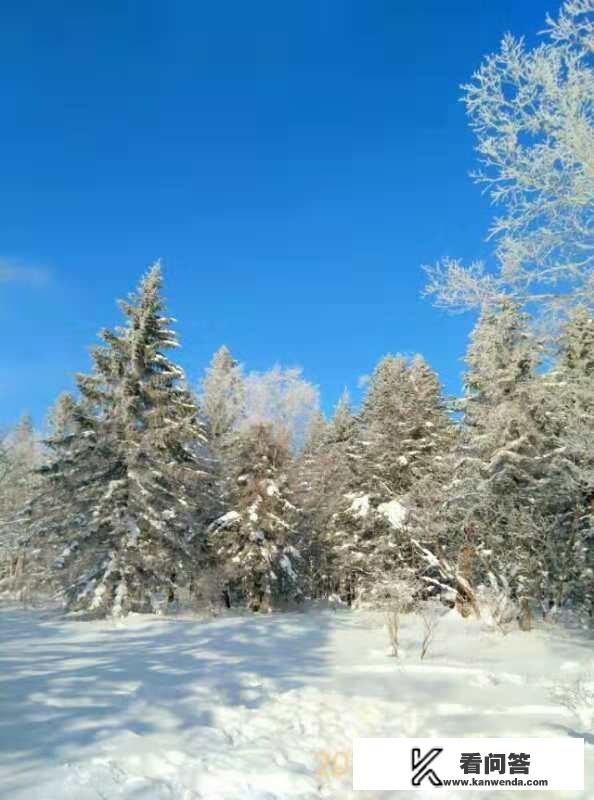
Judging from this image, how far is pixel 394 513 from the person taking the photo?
2761cm

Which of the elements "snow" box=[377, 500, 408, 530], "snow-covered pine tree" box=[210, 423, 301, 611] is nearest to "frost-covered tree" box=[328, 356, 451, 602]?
"snow" box=[377, 500, 408, 530]

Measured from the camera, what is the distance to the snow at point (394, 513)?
2703 centimetres

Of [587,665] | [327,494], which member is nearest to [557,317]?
[587,665]

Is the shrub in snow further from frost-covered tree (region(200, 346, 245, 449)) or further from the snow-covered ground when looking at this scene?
frost-covered tree (region(200, 346, 245, 449))

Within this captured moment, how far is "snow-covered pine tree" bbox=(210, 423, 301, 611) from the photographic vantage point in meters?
27.0

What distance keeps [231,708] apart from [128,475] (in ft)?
49.5

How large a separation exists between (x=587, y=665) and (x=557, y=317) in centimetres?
956

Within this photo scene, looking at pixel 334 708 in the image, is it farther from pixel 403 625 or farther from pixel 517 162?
pixel 403 625

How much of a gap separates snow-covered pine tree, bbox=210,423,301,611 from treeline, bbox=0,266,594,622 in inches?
3.2

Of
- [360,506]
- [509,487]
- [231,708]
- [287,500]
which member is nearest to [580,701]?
[231,708]

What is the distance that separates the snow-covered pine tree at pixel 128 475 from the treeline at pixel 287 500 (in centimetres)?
7

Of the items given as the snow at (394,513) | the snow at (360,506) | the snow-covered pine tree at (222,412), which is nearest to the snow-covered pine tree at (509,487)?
the snow at (394,513)

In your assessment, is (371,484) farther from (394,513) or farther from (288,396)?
(288,396)

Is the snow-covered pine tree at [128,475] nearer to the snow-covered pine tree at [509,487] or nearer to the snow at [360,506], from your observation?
the snow at [360,506]
